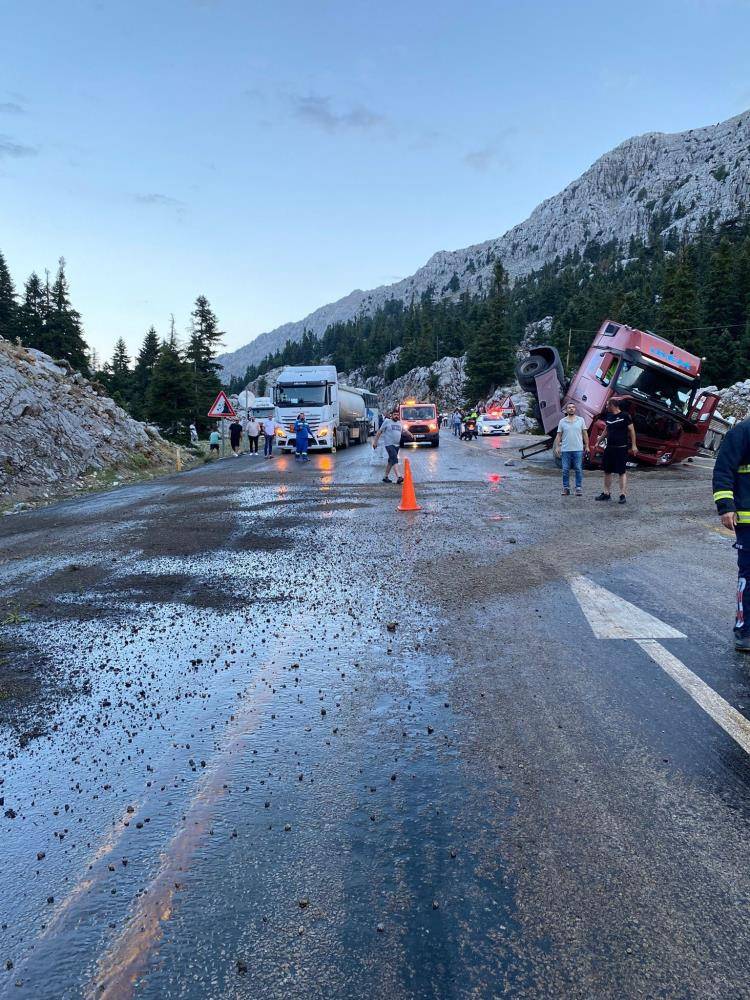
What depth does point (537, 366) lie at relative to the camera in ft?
72.3

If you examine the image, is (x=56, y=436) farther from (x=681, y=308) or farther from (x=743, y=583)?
(x=681, y=308)

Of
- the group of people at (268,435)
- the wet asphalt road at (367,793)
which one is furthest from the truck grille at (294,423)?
the wet asphalt road at (367,793)

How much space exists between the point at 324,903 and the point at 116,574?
6.45 meters

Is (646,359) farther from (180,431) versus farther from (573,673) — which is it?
(180,431)

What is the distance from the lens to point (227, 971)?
7.07 ft

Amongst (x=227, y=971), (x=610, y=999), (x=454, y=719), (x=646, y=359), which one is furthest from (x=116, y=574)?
(x=646, y=359)

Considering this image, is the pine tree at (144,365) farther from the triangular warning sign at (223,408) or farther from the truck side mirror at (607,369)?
the truck side mirror at (607,369)

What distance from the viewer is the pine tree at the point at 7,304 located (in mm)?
71875

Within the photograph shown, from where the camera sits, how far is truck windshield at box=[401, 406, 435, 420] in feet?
125

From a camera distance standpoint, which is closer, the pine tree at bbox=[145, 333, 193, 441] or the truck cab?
the truck cab

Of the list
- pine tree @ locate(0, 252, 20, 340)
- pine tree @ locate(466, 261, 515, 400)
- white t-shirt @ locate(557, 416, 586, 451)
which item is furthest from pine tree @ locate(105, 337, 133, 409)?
white t-shirt @ locate(557, 416, 586, 451)

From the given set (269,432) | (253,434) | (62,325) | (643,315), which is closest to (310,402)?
(269,432)

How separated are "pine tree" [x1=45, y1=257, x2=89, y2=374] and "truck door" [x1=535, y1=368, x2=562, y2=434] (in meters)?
49.2

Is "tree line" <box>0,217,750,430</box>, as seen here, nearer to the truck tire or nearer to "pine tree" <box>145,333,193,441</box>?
"pine tree" <box>145,333,193,441</box>
